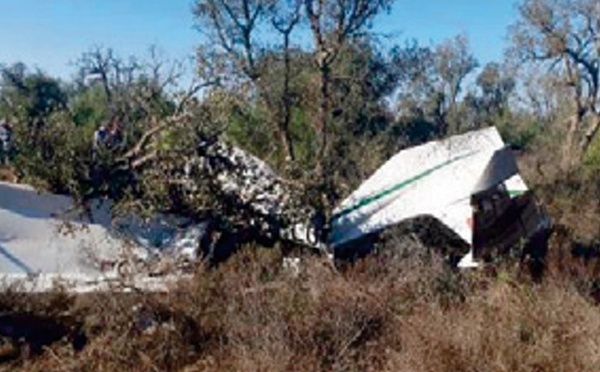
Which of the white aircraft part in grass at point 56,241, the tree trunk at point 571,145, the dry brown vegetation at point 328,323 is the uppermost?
the tree trunk at point 571,145

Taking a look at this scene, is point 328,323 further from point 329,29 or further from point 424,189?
point 329,29

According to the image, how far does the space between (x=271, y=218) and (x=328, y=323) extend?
2.91 meters

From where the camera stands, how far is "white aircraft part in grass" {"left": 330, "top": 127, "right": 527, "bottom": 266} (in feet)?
27.8

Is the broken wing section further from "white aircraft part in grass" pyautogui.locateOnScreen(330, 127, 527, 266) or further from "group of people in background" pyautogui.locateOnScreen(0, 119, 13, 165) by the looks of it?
"group of people in background" pyautogui.locateOnScreen(0, 119, 13, 165)

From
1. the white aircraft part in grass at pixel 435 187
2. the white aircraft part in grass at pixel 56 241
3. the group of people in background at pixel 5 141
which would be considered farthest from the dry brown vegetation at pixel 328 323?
the group of people in background at pixel 5 141

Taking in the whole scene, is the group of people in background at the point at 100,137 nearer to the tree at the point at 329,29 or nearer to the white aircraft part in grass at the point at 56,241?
the white aircraft part in grass at the point at 56,241

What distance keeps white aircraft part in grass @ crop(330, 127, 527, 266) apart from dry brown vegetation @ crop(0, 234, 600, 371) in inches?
55.5

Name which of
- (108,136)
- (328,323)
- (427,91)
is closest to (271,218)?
(108,136)

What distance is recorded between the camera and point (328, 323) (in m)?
5.76

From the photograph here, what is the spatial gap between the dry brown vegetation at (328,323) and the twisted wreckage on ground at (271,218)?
0.51 metres

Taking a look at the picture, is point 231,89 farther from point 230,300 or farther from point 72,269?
point 230,300

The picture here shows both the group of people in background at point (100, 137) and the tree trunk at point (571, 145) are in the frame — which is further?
the tree trunk at point (571, 145)

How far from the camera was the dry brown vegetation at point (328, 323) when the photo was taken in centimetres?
524

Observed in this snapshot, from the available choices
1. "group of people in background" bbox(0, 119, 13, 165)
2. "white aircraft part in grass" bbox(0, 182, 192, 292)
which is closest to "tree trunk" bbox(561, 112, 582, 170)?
"white aircraft part in grass" bbox(0, 182, 192, 292)
